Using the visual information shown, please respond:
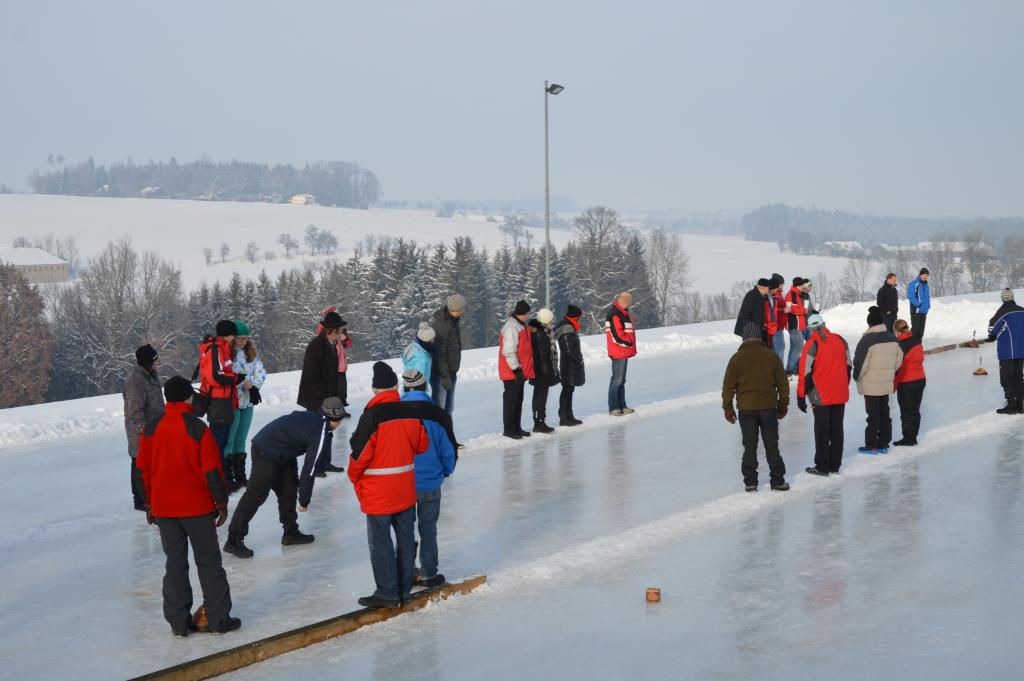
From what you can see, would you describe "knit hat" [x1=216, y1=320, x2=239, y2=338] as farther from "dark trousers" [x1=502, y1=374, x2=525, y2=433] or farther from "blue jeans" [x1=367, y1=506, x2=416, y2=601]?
"blue jeans" [x1=367, y1=506, x2=416, y2=601]

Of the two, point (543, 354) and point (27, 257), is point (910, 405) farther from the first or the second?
point (27, 257)

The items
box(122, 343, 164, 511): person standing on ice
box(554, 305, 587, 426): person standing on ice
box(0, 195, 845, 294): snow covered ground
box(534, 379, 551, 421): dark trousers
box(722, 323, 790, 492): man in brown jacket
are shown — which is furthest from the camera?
box(0, 195, 845, 294): snow covered ground

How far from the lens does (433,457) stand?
7.20 meters

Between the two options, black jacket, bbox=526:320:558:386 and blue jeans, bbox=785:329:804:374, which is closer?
black jacket, bbox=526:320:558:386

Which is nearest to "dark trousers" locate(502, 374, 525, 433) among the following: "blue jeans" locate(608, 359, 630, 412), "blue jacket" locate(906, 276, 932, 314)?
"blue jeans" locate(608, 359, 630, 412)

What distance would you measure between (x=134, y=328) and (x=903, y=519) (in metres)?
68.8

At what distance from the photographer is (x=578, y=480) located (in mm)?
11125

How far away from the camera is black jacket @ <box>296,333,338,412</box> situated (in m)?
10.4

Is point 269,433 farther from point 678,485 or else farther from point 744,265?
point 744,265

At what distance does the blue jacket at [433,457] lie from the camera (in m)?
7.12

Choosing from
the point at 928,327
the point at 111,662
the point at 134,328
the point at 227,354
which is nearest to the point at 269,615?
the point at 111,662

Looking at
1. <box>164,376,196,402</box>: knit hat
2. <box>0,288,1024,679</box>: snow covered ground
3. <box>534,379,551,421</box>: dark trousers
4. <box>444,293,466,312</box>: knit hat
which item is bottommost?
<box>0,288,1024,679</box>: snow covered ground

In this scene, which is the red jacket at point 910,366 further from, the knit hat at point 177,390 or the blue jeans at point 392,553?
the knit hat at point 177,390

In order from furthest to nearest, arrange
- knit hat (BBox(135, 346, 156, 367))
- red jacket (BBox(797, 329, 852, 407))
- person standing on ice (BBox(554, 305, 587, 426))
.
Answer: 1. person standing on ice (BBox(554, 305, 587, 426))
2. red jacket (BBox(797, 329, 852, 407))
3. knit hat (BBox(135, 346, 156, 367))
